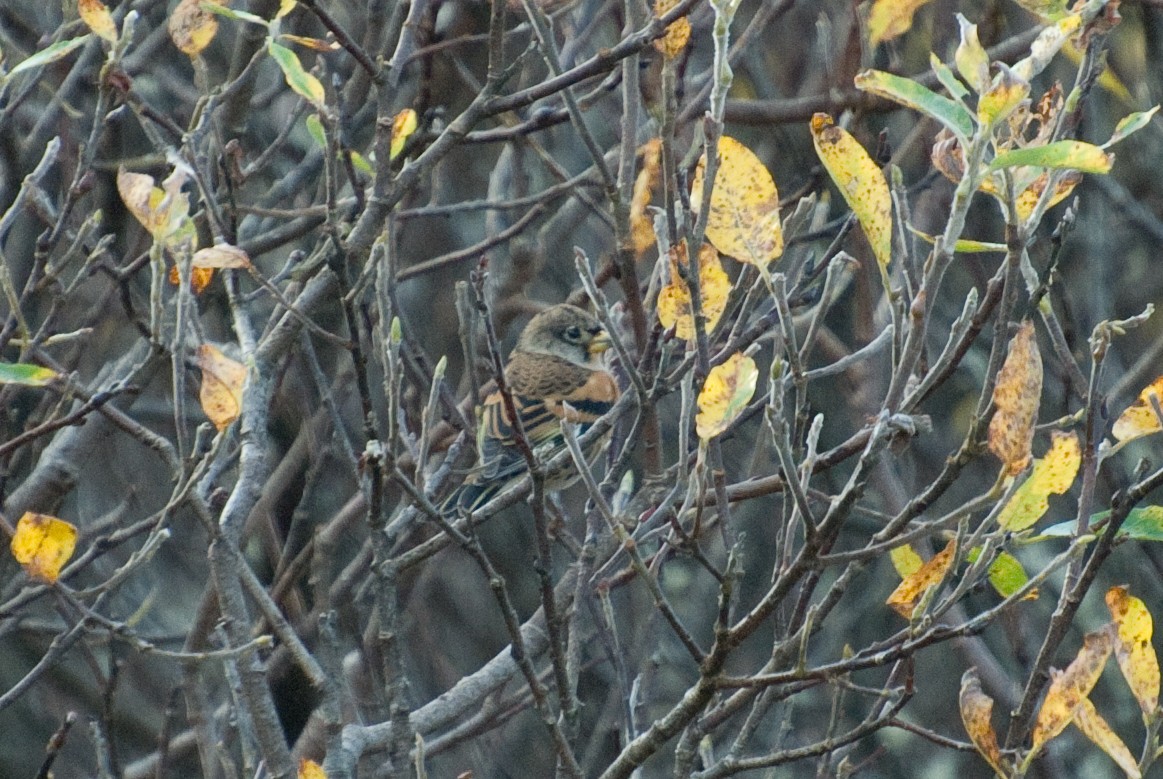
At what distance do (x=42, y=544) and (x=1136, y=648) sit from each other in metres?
1.90

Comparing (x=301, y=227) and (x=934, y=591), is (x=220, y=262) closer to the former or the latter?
(x=934, y=591)

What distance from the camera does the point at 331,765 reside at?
2.86 metres

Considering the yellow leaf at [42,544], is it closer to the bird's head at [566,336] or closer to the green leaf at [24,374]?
the green leaf at [24,374]

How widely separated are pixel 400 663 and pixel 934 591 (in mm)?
1043

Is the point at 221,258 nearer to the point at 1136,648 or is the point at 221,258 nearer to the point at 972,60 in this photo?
the point at 972,60

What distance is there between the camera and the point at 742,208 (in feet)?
6.78

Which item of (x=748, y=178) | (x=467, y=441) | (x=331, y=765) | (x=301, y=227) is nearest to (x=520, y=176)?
(x=301, y=227)

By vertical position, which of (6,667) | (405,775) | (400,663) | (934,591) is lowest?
(6,667)

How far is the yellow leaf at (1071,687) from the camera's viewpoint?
6.87ft

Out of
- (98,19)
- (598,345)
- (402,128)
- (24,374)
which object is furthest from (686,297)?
(598,345)

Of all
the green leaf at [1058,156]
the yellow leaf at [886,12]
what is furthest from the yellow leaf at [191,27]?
the green leaf at [1058,156]

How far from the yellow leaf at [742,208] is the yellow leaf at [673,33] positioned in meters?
0.62

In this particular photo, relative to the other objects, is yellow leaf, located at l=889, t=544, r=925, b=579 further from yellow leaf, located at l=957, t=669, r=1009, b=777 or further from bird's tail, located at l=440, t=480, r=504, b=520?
bird's tail, located at l=440, t=480, r=504, b=520

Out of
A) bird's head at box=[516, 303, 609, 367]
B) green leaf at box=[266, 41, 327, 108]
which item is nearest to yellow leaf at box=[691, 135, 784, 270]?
green leaf at box=[266, 41, 327, 108]
